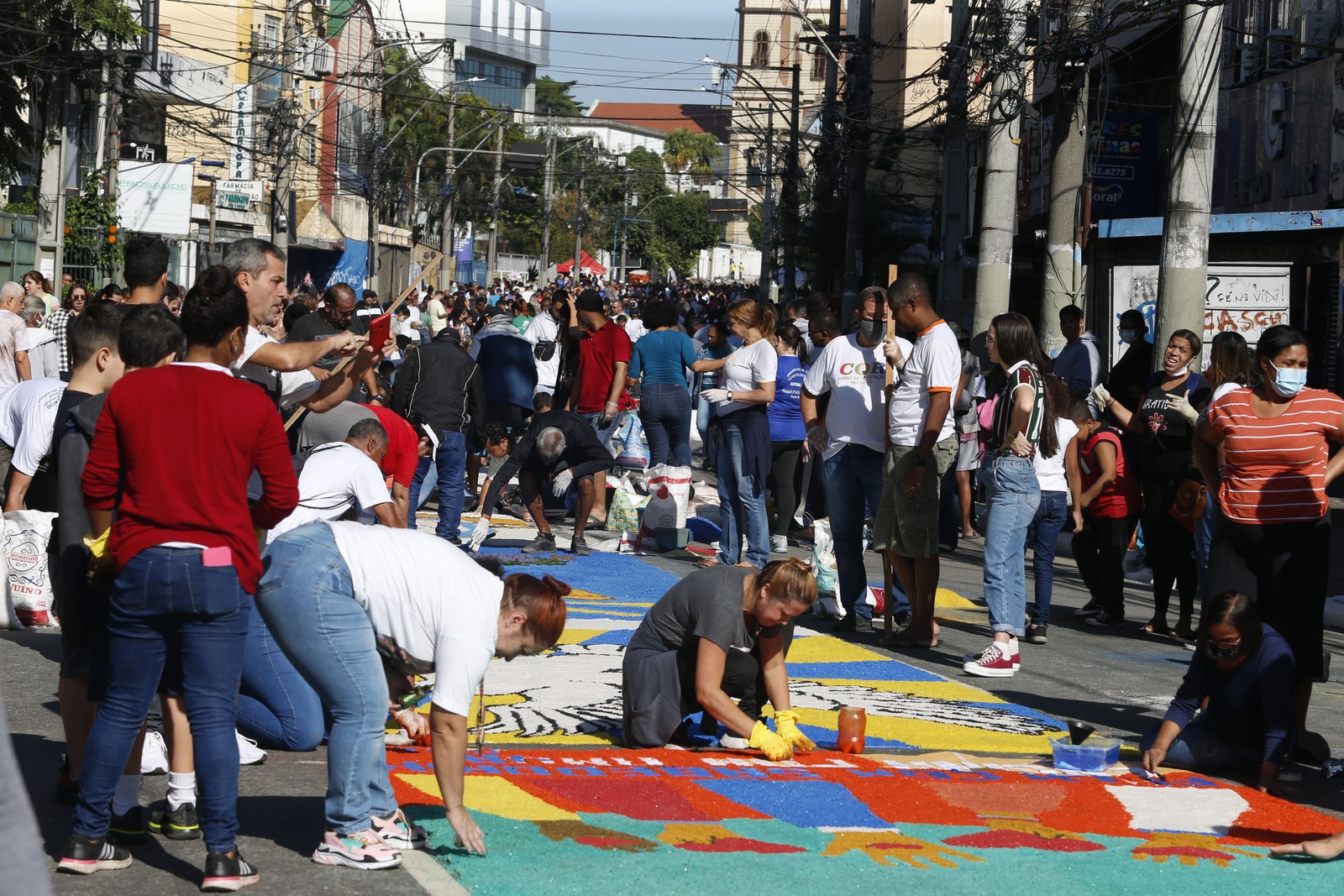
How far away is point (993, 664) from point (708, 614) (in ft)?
9.66

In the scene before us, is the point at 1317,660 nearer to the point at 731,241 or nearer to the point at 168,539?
the point at 168,539

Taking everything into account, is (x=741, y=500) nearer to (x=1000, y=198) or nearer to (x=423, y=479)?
(x=423, y=479)

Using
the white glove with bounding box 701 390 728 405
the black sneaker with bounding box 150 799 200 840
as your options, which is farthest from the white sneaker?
the white glove with bounding box 701 390 728 405

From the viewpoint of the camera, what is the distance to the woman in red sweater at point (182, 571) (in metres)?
4.75

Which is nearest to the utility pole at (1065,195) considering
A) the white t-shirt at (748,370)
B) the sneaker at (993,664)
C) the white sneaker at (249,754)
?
the white t-shirt at (748,370)

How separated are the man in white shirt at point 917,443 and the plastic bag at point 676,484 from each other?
13.6ft

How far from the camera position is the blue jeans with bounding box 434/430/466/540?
1380 cm

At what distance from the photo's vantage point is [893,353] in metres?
9.70

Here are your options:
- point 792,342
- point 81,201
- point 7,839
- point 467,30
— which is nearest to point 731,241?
point 467,30

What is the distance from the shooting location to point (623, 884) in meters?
5.09

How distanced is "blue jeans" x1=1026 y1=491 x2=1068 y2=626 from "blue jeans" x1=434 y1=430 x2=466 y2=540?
5152 millimetres

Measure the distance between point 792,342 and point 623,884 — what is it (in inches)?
420

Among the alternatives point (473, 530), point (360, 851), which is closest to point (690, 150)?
point (473, 530)

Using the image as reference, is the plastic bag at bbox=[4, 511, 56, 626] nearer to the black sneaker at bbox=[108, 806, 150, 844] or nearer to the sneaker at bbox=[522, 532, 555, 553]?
the black sneaker at bbox=[108, 806, 150, 844]
